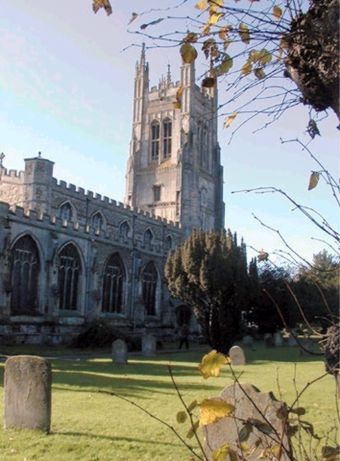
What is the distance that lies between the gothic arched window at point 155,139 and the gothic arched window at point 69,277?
26.6 metres

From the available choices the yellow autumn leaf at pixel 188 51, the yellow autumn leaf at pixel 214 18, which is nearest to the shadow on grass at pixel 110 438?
the yellow autumn leaf at pixel 188 51

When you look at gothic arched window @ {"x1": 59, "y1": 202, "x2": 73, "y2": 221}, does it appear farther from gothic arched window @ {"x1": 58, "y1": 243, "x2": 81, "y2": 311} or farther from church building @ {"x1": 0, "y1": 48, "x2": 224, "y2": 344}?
gothic arched window @ {"x1": 58, "y1": 243, "x2": 81, "y2": 311}

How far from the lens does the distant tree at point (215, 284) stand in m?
24.4

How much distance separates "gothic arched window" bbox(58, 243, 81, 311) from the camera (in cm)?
3072

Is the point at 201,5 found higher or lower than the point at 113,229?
lower

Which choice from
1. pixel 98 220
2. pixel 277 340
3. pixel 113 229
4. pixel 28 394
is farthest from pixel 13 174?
pixel 28 394

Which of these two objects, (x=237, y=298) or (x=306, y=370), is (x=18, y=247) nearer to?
(x=237, y=298)

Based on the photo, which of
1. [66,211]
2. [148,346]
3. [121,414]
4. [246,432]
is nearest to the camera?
[246,432]

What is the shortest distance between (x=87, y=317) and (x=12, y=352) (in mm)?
9109

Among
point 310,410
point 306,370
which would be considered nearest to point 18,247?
point 306,370

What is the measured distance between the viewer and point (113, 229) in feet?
140

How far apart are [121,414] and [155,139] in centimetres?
4992

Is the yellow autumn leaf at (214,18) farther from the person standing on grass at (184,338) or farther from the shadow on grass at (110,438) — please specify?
the person standing on grass at (184,338)

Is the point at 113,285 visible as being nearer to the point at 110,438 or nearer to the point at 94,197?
the point at 94,197
